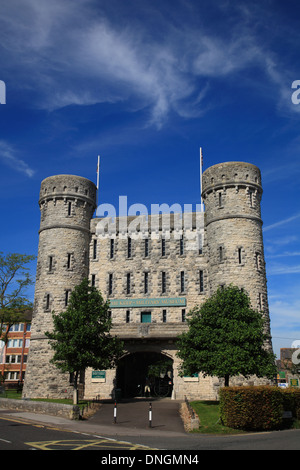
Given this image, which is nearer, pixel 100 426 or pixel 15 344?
pixel 100 426

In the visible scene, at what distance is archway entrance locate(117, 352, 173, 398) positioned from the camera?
128ft

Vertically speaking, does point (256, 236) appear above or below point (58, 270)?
above

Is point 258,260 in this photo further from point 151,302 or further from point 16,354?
point 16,354

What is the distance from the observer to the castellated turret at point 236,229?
117 ft

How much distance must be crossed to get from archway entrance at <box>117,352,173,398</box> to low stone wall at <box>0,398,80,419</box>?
38.0 ft

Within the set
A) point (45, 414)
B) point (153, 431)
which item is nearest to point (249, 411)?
point (153, 431)

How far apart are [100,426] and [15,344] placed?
56607 mm

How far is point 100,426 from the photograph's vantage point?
20.5 meters

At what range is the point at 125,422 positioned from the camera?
2223 centimetres

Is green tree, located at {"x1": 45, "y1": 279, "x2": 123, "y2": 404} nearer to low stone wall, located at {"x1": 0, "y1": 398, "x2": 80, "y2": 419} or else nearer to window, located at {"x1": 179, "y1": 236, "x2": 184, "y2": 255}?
low stone wall, located at {"x1": 0, "y1": 398, "x2": 80, "y2": 419}

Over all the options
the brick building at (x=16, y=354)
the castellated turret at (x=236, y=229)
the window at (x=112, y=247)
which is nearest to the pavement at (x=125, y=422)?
the castellated turret at (x=236, y=229)

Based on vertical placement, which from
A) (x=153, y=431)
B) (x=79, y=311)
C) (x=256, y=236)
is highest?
(x=256, y=236)

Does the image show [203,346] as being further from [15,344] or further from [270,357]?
[15,344]

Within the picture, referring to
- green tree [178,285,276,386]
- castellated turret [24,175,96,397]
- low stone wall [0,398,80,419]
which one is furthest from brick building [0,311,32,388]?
green tree [178,285,276,386]
